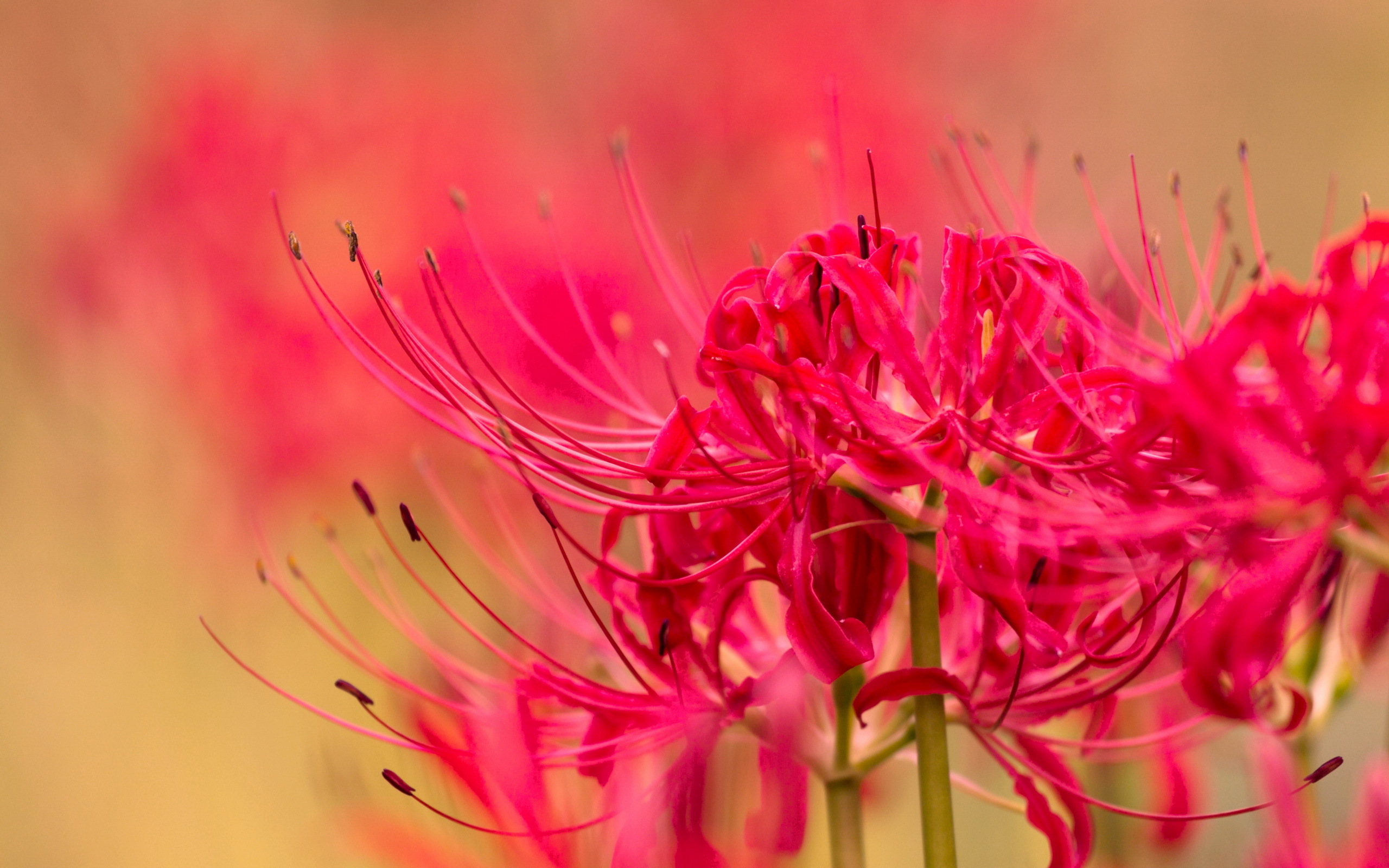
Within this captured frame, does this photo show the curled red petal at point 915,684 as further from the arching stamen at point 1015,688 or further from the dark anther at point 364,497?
the dark anther at point 364,497

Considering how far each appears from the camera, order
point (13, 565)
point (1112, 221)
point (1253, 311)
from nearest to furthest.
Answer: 1. point (1253, 311)
2. point (13, 565)
3. point (1112, 221)

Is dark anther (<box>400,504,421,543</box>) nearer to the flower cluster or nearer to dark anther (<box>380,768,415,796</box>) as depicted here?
the flower cluster

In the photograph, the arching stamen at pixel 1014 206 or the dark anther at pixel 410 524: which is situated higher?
the arching stamen at pixel 1014 206

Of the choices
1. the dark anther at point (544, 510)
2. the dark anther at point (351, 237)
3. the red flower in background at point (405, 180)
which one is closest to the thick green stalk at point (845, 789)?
the dark anther at point (544, 510)

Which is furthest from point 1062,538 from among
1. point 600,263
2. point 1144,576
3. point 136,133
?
point 136,133

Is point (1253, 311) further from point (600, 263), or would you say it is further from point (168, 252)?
point (168, 252)

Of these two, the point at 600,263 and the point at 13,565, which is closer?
the point at 600,263
